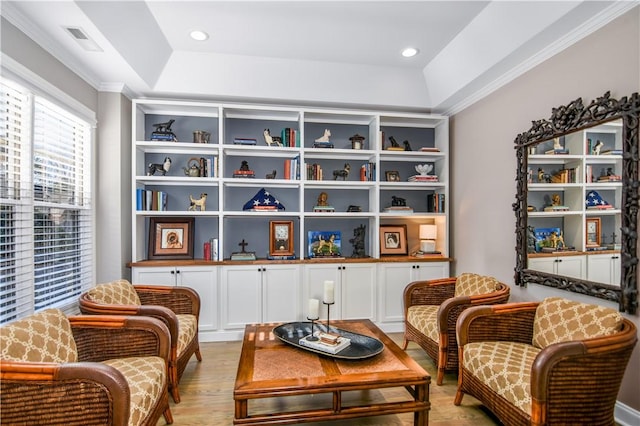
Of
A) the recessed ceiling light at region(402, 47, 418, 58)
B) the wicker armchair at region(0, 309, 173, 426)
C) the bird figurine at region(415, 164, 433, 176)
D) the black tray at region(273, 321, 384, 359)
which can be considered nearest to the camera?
the wicker armchair at region(0, 309, 173, 426)

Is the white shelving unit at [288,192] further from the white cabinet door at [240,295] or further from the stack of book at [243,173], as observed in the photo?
the stack of book at [243,173]

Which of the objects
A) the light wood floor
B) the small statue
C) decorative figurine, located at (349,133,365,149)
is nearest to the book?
the light wood floor

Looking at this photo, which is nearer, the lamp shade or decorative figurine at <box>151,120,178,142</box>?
decorative figurine at <box>151,120,178,142</box>

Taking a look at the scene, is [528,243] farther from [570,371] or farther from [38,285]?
[38,285]

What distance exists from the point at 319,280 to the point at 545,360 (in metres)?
2.35

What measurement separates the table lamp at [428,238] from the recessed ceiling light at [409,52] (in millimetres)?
1847

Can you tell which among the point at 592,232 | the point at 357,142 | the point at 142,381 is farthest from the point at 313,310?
the point at 357,142

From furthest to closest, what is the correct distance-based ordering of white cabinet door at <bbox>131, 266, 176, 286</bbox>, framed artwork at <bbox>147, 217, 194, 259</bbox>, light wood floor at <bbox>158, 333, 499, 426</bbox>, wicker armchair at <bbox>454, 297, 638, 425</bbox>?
1. framed artwork at <bbox>147, 217, 194, 259</bbox>
2. white cabinet door at <bbox>131, 266, 176, 286</bbox>
3. light wood floor at <bbox>158, 333, 499, 426</bbox>
4. wicker armchair at <bbox>454, 297, 638, 425</bbox>

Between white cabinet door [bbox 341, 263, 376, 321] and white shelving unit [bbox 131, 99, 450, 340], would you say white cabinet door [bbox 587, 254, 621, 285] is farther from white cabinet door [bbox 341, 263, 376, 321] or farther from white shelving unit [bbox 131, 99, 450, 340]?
white cabinet door [bbox 341, 263, 376, 321]

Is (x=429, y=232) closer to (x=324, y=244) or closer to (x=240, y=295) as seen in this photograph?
(x=324, y=244)

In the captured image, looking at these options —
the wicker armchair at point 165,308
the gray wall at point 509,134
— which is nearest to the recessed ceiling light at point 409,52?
the gray wall at point 509,134

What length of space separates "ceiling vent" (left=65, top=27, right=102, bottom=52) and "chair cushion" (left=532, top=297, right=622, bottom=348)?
3749 mm

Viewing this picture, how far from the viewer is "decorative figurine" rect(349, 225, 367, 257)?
13.2 feet

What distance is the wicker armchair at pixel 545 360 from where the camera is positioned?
1694 mm
